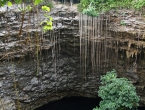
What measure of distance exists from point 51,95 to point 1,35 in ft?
9.28

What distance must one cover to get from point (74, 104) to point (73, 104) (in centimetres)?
4

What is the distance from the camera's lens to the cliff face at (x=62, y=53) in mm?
6301

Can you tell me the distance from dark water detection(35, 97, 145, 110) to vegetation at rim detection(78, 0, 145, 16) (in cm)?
329

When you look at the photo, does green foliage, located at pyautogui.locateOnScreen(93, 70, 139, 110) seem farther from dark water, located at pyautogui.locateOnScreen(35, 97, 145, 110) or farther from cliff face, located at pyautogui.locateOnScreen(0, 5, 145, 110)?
dark water, located at pyautogui.locateOnScreen(35, 97, 145, 110)

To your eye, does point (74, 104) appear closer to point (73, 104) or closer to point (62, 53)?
point (73, 104)

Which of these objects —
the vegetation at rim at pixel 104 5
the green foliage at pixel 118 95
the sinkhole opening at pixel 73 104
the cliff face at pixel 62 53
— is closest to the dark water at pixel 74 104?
the sinkhole opening at pixel 73 104

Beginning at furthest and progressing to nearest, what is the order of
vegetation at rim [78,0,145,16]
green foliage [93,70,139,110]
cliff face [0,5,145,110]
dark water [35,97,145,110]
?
dark water [35,97,145,110] < vegetation at rim [78,0,145,16] < cliff face [0,5,145,110] < green foliage [93,70,139,110]

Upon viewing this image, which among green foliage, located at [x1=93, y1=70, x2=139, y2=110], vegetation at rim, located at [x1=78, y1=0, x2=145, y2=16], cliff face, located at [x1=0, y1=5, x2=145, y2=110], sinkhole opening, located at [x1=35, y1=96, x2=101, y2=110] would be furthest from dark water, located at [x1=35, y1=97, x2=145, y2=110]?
vegetation at rim, located at [x1=78, y1=0, x2=145, y2=16]

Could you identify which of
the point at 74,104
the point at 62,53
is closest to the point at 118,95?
the point at 62,53

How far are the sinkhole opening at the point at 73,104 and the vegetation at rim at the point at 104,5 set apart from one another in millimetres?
3282

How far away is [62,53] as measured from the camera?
285 inches

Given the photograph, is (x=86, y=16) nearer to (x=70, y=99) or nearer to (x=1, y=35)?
(x=1, y=35)

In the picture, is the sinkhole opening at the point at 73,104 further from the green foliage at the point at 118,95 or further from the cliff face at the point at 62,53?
the green foliage at the point at 118,95

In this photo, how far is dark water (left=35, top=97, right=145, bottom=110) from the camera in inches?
309
